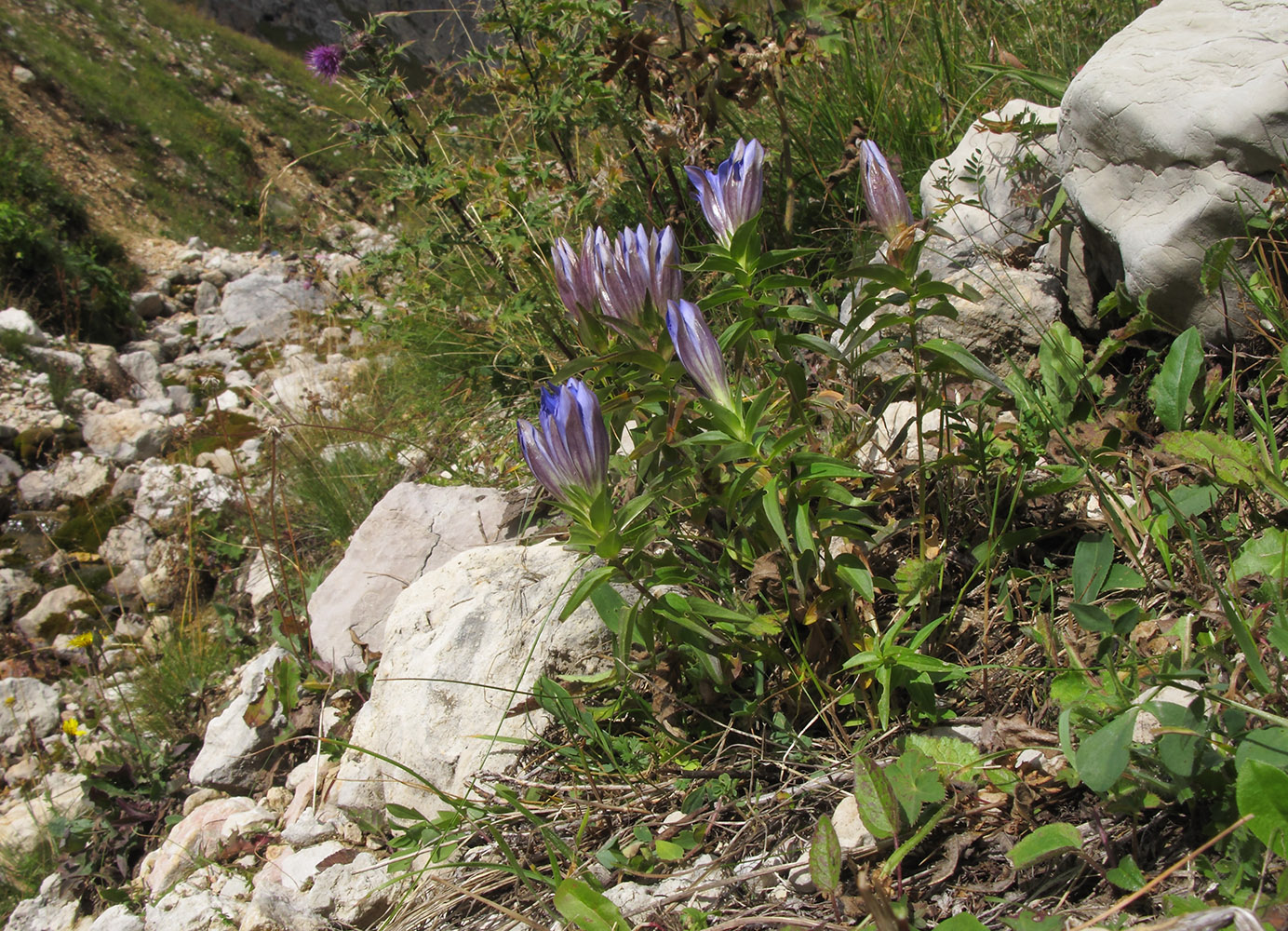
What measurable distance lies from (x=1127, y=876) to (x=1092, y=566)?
59cm

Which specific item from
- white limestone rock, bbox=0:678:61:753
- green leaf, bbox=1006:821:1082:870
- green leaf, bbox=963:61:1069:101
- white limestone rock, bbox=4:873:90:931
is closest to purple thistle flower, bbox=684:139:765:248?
green leaf, bbox=1006:821:1082:870

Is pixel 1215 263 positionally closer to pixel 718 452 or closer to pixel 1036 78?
pixel 1036 78

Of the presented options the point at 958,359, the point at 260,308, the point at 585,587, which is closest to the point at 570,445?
the point at 585,587

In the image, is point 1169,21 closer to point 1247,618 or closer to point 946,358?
point 946,358

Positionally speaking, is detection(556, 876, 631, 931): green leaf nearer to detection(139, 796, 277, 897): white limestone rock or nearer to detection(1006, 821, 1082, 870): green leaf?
detection(1006, 821, 1082, 870): green leaf

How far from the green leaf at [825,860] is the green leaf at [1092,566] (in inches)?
26.8

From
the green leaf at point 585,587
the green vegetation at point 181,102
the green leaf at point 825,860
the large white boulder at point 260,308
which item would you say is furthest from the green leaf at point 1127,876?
the green vegetation at point 181,102

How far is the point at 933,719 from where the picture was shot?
5.42 feet

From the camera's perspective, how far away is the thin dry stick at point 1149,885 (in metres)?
1.12

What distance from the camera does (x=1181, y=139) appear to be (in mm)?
1973

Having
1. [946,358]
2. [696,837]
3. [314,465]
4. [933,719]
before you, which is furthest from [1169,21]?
[314,465]

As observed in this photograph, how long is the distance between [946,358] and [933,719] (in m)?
0.72

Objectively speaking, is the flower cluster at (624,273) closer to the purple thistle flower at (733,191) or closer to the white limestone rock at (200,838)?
the purple thistle flower at (733,191)

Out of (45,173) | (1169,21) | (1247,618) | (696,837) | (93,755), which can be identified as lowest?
(93,755)
